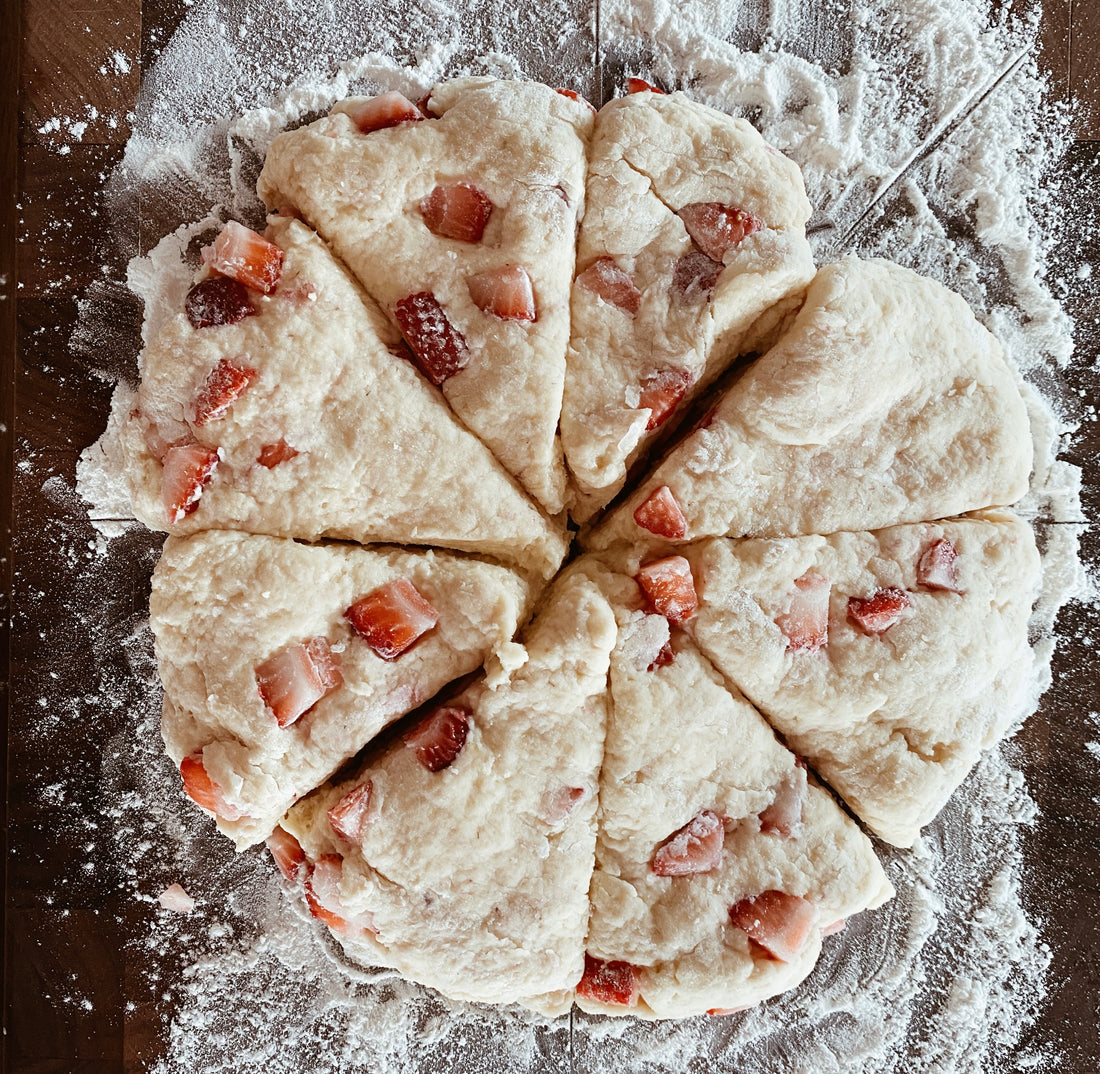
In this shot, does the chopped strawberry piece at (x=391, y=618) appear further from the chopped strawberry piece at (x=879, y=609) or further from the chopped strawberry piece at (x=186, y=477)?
the chopped strawberry piece at (x=879, y=609)

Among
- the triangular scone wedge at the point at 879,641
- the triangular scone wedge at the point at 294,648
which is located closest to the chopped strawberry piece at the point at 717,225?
the triangular scone wedge at the point at 879,641

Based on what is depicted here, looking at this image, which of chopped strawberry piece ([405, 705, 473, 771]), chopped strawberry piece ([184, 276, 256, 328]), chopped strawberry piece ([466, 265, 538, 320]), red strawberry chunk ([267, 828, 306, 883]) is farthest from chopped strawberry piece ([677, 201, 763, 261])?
red strawberry chunk ([267, 828, 306, 883])

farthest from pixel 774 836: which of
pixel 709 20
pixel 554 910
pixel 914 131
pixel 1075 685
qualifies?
pixel 709 20

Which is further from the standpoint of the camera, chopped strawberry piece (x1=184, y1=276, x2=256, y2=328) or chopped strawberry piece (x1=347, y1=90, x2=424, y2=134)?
chopped strawberry piece (x1=347, y1=90, x2=424, y2=134)

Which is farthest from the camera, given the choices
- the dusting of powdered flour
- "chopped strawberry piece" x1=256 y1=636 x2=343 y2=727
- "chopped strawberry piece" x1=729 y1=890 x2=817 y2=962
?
the dusting of powdered flour

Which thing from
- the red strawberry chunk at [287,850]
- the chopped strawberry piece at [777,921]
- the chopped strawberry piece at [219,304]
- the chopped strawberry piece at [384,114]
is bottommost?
the chopped strawberry piece at [777,921]

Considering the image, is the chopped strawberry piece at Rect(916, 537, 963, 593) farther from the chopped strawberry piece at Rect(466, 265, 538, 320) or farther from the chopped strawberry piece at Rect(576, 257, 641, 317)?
the chopped strawberry piece at Rect(466, 265, 538, 320)

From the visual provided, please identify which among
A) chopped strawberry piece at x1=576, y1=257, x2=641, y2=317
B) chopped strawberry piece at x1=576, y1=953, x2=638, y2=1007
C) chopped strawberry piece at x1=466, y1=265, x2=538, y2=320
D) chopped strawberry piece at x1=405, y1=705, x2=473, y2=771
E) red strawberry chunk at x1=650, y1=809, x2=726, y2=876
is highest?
chopped strawberry piece at x1=466, y1=265, x2=538, y2=320
